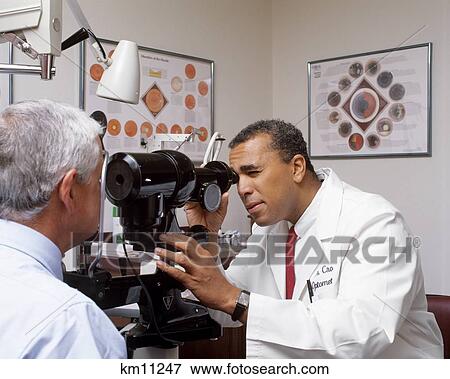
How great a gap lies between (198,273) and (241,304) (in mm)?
136

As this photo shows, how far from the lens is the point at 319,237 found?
1298 mm

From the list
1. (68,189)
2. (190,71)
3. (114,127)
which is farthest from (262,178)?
(190,71)

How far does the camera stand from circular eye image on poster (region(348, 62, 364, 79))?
2.58m

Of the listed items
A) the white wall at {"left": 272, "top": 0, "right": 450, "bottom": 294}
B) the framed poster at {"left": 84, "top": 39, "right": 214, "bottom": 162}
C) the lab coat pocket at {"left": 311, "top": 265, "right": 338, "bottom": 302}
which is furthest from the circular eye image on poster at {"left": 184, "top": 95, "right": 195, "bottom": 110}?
the lab coat pocket at {"left": 311, "top": 265, "right": 338, "bottom": 302}

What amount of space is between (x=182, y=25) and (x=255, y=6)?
0.54 metres

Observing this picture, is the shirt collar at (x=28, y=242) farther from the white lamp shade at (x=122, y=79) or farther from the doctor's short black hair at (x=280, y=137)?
the doctor's short black hair at (x=280, y=137)

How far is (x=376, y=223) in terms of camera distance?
1.20 meters

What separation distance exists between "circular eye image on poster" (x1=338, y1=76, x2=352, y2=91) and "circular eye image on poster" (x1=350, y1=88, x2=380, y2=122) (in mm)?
59

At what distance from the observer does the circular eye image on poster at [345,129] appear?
2.63m

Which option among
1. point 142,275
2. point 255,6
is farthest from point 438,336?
point 255,6

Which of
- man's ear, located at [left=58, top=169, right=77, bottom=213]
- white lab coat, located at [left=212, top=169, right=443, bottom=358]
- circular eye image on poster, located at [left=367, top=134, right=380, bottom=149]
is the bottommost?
white lab coat, located at [left=212, top=169, right=443, bottom=358]

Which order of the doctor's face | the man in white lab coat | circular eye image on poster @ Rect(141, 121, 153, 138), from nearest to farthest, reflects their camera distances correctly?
the man in white lab coat
the doctor's face
circular eye image on poster @ Rect(141, 121, 153, 138)

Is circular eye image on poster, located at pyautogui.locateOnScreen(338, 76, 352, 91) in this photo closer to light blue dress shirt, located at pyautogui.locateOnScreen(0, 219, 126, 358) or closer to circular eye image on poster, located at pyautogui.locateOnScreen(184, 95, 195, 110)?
circular eye image on poster, located at pyautogui.locateOnScreen(184, 95, 195, 110)

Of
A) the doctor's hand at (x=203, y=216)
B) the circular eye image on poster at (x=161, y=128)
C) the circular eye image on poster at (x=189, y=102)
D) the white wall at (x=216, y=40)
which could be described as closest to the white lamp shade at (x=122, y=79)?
the doctor's hand at (x=203, y=216)
